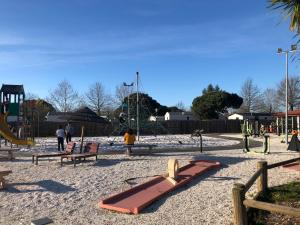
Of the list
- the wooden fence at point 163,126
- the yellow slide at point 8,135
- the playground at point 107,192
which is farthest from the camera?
the wooden fence at point 163,126

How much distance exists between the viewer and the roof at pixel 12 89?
29.1 m

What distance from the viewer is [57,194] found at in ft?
34.4

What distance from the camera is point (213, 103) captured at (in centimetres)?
7181

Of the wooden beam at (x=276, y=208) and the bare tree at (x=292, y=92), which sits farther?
the bare tree at (x=292, y=92)

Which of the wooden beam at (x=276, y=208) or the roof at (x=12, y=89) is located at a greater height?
the roof at (x=12, y=89)

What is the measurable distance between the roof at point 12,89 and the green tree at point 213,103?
46.3m

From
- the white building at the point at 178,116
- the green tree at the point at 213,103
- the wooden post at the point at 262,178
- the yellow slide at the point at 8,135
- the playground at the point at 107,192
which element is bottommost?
the playground at the point at 107,192

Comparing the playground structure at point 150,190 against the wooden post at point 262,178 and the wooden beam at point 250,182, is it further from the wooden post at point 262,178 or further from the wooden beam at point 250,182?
the wooden beam at point 250,182

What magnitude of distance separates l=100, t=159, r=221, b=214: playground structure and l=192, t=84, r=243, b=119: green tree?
192ft

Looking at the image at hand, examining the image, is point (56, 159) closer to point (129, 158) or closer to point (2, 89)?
point (129, 158)

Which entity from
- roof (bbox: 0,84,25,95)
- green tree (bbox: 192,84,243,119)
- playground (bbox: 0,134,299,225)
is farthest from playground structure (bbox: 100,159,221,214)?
green tree (bbox: 192,84,243,119)

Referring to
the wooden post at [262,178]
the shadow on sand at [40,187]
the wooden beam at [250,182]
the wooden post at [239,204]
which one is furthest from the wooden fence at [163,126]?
the wooden post at [239,204]

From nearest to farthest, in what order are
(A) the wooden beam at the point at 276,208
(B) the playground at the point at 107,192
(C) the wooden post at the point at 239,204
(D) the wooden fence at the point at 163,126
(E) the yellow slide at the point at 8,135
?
1. (A) the wooden beam at the point at 276,208
2. (C) the wooden post at the point at 239,204
3. (B) the playground at the point at 107,192
4. (E) the yellow slide at the point at 8,135
5. (D) the wooden fence at the point at 163,126

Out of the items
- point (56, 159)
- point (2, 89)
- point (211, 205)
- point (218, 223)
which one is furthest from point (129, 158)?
point (2, 89)
